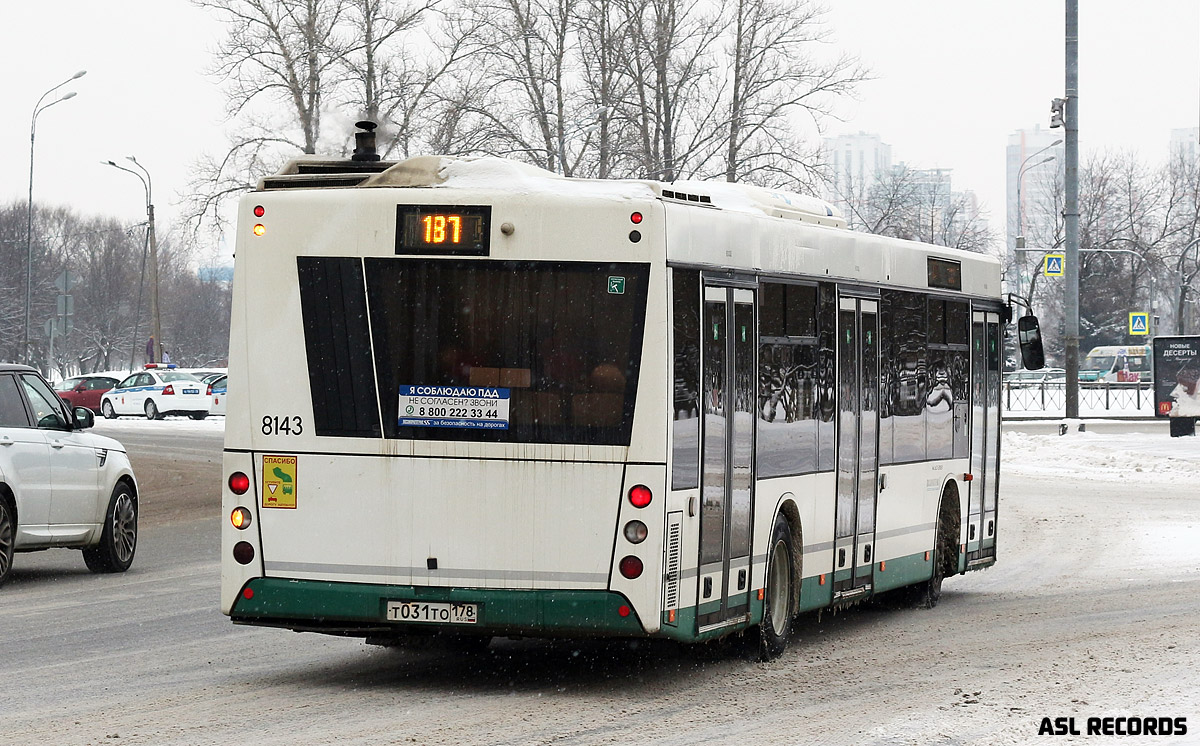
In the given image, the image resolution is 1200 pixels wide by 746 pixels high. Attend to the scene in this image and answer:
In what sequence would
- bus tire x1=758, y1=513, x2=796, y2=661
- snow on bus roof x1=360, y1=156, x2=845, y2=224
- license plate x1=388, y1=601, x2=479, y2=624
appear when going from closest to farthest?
1. license plate x1=388, y1=601, x2=479, y2=624
2. snow on bus roof x1=360, y1=156, x2=845, y2=224
3. bus tire x1=758, y1=513, x2=796, y2=661

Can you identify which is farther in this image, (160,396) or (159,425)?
(160,396)

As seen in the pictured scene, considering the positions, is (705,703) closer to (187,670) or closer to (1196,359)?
(187,670)

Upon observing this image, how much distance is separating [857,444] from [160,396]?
151ft

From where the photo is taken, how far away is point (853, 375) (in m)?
11.7

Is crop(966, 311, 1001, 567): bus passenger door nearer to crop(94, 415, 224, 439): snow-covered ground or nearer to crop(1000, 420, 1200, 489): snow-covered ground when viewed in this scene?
crop(1000, 420, 1200, 489): snow-covered ground

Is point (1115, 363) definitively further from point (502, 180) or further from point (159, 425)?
point (502, 180)

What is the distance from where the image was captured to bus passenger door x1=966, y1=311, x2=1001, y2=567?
47.4ft

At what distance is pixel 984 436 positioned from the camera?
14648 millimetres

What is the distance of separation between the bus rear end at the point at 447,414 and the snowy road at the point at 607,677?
571mm

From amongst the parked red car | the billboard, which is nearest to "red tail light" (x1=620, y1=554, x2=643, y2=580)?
the billboard

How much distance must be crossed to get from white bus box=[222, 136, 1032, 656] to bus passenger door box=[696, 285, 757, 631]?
0.02m

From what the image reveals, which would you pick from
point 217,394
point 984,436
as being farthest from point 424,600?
point 217,394

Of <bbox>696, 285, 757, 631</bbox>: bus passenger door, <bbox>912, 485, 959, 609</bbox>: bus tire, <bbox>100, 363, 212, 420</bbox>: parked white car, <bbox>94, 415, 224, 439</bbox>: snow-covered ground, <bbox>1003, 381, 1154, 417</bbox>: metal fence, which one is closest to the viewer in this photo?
<bbox>696, 285, 757, 631</bbox>: bus passenger door

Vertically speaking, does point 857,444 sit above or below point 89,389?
below
